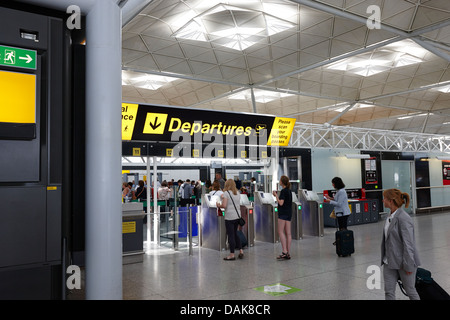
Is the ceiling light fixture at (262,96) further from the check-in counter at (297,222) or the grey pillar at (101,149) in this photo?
the grey pillar at (101,149)

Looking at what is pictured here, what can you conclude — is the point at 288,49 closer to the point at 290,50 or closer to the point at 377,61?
the point at 290,50

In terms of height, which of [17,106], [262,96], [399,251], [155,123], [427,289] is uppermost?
[262,96]

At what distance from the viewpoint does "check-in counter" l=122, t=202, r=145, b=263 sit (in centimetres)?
728

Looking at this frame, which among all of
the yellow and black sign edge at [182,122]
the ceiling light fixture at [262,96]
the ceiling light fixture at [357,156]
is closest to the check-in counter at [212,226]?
the yellow and black sign edge at [182,122]

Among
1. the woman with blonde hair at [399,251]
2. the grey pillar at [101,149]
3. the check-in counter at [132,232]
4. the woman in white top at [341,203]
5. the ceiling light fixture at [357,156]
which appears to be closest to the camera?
the grey pillar at [101,149]

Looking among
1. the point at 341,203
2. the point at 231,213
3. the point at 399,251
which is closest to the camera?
the point at 399,251

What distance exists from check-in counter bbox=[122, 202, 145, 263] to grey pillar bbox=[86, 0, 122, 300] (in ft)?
16.7

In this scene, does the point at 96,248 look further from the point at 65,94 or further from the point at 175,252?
the point at 175,252

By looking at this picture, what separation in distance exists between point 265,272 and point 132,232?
114 inches

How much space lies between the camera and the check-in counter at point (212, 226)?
8539 mm

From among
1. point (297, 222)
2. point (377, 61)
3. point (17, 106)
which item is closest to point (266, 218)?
point (297, 222)

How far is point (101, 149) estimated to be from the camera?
2311 millimetres

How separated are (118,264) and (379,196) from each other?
14480mm

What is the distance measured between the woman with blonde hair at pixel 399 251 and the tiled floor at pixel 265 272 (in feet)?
3.75
